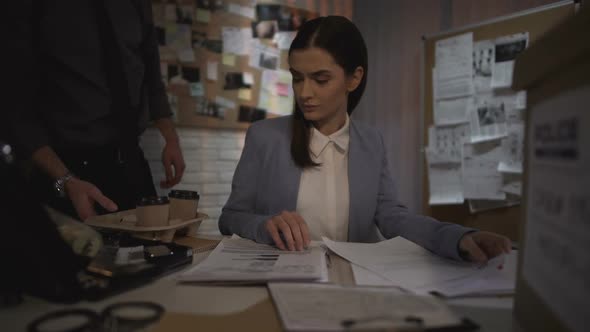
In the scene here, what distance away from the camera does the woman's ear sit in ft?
3.93

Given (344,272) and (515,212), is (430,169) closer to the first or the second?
(515,212)

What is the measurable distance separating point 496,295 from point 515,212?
64.9 inches

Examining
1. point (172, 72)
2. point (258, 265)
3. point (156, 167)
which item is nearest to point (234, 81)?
point (172, 72)

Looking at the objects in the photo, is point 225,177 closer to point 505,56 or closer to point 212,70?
point 212,70

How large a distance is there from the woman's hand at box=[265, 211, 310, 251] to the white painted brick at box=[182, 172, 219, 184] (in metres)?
1.53

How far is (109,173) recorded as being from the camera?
1212 millimetres

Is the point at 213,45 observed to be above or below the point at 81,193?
above

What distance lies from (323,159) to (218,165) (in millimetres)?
1238

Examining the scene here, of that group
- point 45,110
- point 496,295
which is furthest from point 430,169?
point 45,110

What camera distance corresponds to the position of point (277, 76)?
2445mm

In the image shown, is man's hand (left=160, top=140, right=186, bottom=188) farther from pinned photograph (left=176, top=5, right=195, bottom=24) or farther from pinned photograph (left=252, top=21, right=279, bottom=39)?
pinned photograph (left=252, top=21, right=279, bottom=39)

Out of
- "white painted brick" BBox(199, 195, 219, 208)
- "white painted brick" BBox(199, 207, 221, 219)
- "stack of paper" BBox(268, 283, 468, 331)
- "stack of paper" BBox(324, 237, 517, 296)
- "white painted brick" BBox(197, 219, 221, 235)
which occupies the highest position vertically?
"stack of paper" BBox(268, 283, 468, 331)

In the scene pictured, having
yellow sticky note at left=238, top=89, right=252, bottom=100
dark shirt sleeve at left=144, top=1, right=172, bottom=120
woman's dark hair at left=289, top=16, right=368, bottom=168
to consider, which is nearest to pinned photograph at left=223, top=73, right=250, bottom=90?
yellow sticky note at left=238, top=89, right=252, bottom=100

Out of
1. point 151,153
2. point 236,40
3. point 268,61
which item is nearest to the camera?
point 151,153
